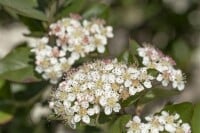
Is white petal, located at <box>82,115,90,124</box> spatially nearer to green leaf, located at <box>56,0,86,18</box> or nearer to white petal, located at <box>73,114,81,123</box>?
white petal, located at <box>73,114,81,123</box>

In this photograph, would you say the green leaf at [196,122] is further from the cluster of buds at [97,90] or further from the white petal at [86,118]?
the white petal at [86,118]

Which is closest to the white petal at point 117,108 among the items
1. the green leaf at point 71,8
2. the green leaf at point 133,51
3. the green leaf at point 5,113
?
the green leaf at point 133,51

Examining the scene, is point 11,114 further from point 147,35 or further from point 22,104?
point 147,35

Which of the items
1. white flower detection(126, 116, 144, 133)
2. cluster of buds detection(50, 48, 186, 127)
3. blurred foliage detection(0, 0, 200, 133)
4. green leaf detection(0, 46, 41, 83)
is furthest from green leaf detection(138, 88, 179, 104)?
green leaf detection(0, 46, 41, 83)

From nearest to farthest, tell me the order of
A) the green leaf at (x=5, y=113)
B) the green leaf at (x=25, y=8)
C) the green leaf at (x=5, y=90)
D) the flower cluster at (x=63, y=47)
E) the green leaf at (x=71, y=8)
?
the green leaf at (x=25, y=8)
the flower cluster at (x=63, y=47)
the green leaf at (x=71, y=8)
the green leaf at (x=5, y=113)
the green leaf at (x=5, y=90)

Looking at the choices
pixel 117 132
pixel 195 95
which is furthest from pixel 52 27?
pixel 195 95

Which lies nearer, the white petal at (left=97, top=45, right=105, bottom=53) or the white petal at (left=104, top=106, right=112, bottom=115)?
the white petal at (left=104, top=106, right=112, bottom=115)
